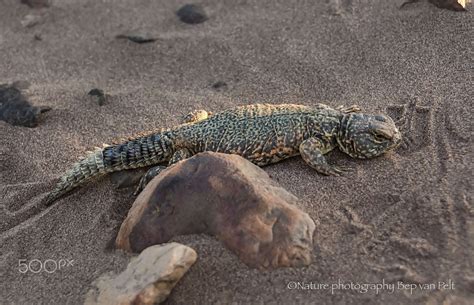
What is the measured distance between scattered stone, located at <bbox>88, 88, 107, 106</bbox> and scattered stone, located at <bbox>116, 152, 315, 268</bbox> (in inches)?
112

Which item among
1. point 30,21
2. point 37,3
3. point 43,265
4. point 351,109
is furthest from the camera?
point 37,3

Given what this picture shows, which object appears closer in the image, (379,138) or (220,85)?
(379,138)

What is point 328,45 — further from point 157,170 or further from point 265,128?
point 157,170

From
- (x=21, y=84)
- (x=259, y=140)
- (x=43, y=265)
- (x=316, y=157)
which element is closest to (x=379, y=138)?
(x=316, y=157)

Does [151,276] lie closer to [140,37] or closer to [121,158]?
[121,158]

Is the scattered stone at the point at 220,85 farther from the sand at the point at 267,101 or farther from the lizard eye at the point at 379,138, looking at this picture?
the lizard eye at the point at 379,138

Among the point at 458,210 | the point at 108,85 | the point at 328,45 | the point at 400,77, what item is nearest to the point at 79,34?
the point at 108,85

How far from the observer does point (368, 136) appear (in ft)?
17.5

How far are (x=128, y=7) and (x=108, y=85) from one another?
2146 millimetres

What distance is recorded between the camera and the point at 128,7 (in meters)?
9.14

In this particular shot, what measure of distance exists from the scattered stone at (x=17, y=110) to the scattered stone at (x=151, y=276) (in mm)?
3477

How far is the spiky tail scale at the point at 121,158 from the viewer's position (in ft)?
18.7

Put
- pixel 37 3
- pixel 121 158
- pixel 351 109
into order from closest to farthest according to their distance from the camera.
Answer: pixel 121 158 → pixel 351 109 → pixel 37 3

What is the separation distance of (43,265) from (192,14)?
5.11 m
